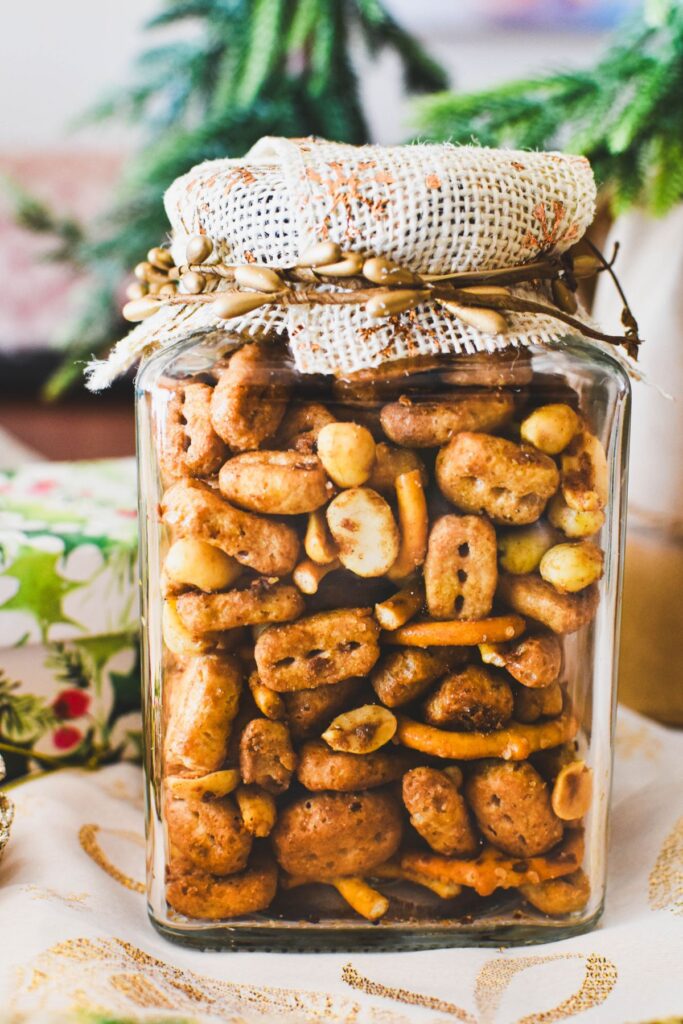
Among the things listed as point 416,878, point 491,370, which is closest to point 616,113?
point 491,370

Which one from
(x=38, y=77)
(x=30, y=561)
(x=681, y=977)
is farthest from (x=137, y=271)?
(x=38, y=77)

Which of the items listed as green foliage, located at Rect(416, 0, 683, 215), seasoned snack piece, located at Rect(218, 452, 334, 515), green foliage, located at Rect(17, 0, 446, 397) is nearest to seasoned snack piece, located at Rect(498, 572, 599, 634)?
seasoned snack piece, located at Rect(218, 452, 334, 515)

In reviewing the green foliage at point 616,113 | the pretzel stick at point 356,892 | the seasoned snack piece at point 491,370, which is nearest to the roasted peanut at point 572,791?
the pretzel stick at point 356,892

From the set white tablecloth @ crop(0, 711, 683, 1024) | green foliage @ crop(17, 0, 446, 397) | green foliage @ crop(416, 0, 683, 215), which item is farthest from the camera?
green foliage @ crop(17, 0, 446, 397)

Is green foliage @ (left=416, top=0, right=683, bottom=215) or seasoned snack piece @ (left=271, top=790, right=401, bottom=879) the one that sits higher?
green foliage @ (left=416, top=0, right=683, bottom=215)

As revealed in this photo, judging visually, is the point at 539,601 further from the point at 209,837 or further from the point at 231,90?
the point at 231,90

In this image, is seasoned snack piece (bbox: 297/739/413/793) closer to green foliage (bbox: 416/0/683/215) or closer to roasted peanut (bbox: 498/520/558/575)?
roasted peanut (bbox: 498/520/558/575)
